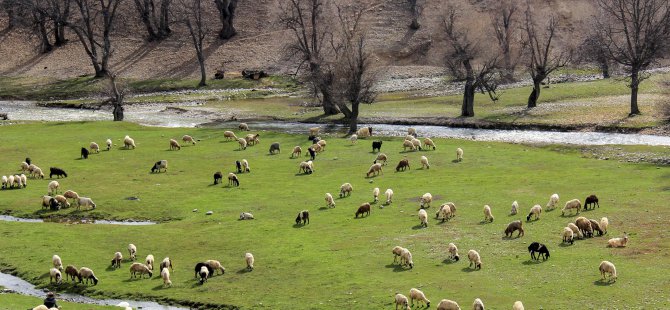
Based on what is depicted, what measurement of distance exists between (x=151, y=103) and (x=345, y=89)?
108ft

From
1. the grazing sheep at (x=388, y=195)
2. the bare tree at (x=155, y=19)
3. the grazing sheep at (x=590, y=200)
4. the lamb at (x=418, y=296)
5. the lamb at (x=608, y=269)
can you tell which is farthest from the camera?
the bare tree at (x=155, y=19)

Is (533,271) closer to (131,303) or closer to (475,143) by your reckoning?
(131,303)

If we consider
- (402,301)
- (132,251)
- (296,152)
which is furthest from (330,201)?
(402,301)

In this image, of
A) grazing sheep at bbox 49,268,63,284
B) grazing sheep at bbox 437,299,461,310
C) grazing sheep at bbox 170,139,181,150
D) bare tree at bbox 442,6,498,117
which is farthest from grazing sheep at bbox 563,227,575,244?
bare tree at bbox 442,6,498,117

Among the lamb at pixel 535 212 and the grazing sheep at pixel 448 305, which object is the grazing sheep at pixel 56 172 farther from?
the grazing sheep at pixel 448 305

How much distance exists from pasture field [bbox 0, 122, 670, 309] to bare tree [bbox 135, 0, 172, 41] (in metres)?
68.4

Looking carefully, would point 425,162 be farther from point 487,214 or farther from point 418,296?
point 418,296

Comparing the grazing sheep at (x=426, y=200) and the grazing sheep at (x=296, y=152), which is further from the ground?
the grazing sheep at (x=296, y=152)

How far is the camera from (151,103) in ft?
341

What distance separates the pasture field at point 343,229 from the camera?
33719 mm

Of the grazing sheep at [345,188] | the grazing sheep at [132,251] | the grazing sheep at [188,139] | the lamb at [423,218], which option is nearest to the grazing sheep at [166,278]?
the grazing sheep at [132,251]

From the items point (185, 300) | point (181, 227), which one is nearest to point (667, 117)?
point (181, 227)

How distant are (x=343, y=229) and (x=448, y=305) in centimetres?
1295

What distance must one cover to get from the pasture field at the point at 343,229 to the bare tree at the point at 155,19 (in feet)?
224
